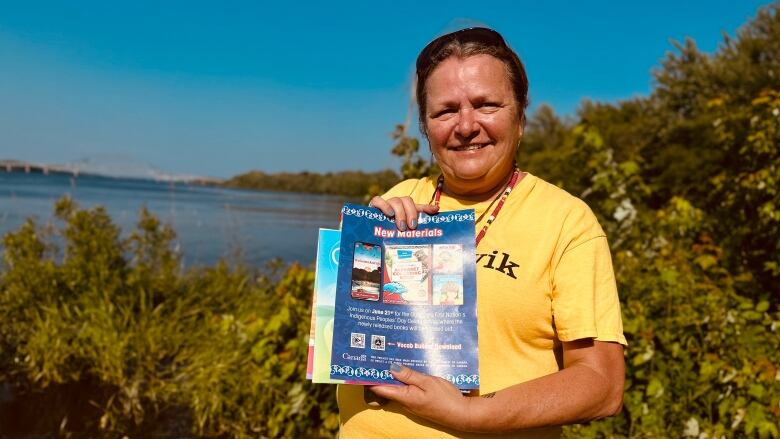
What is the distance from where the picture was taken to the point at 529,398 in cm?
Answer: 132

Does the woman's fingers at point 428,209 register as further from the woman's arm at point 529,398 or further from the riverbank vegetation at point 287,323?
the riverbank vegetation at point 287,323

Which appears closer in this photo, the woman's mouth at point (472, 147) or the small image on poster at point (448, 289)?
the small image on poster at point (448, 289)

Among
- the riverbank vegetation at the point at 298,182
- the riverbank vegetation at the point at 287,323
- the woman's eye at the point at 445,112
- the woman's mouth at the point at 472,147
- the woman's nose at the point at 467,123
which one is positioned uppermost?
the riverbank vegetation at the point at 298,182

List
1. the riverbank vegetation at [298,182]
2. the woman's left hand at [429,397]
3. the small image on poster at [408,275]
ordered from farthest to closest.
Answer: the riverbank vegetation at [298,182] < the small image on poster at [408,275] < the woman's left hand at [429,397]

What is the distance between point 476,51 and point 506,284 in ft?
1.99

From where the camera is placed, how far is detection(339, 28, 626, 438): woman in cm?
133

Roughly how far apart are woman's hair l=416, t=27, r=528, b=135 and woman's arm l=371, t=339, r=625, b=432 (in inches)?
27.3

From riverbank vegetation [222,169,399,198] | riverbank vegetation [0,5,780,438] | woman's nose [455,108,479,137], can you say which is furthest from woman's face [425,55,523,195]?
riverbank vegetation [222,169,399,198]

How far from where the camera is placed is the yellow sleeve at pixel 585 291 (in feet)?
4.41

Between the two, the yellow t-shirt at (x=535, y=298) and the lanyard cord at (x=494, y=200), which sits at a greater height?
the lanyard cord at (x=494, y=200)

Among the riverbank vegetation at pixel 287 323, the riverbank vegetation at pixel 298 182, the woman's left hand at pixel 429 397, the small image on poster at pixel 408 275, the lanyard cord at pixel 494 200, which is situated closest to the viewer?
the woman's left hand at pixel 429 397

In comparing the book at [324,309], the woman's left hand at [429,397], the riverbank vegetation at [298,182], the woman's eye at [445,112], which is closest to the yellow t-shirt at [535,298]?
the woman's left hand at [429,397]

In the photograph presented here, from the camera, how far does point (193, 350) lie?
507 centimetres

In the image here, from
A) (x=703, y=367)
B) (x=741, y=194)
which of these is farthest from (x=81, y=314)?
(x=741, y=194)
